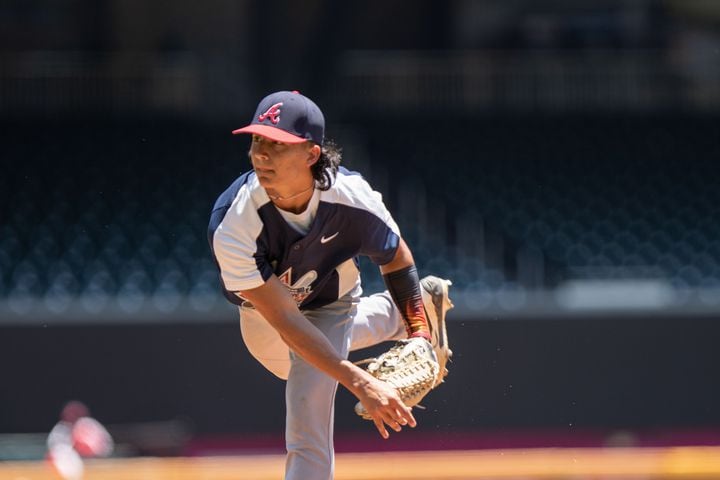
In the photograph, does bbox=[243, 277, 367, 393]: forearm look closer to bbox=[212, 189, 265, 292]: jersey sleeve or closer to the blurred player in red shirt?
bbox=[212, 189, 265, 292]: jersey sleeve

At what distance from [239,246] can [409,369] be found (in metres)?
0.74

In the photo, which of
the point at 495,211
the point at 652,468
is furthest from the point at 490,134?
the point at 652,468

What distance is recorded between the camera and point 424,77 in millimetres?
14156

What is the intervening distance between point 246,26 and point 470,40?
2.93 metres

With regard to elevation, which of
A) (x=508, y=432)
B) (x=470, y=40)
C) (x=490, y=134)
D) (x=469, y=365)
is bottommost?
A: (x=508, y=432)

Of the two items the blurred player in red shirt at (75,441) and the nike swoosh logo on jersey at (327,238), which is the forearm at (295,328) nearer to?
the nike swoosh logo on jersey at (327,238)

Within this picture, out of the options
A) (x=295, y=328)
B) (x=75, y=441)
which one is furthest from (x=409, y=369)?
(x=75, y=441)

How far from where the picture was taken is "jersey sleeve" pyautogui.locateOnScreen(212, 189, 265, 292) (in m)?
3.58

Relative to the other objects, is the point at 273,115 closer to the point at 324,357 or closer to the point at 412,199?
the point at 324,357

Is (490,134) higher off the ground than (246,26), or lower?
lower

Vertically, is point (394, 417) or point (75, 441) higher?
point (394, 417)

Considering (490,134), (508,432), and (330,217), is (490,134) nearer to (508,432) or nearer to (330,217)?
(508,432)

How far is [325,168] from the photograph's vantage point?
372 centimetres

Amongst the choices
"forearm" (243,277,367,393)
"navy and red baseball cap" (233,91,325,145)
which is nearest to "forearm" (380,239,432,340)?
"forearm" (243,277,367,393)
